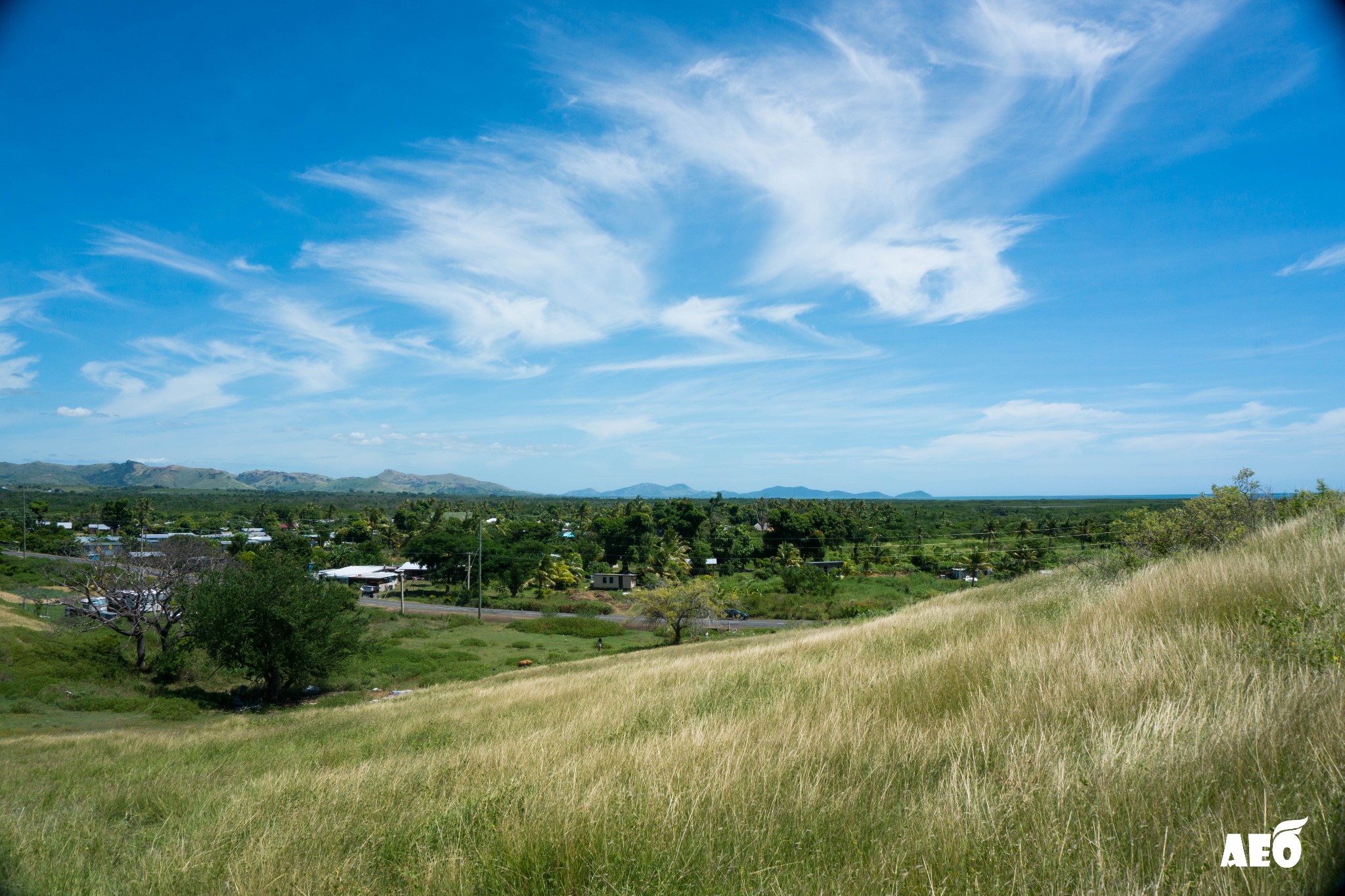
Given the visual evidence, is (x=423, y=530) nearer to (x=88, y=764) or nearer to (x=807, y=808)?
(x=88, y=764)

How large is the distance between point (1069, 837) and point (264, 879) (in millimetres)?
3704

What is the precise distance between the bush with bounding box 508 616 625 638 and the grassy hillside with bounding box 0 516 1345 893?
148 feet

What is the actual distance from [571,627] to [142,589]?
91.3 ft

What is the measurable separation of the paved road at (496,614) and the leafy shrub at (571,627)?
272cm

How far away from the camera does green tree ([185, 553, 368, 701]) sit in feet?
99.1

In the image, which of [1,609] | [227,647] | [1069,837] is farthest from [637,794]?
[1,609]

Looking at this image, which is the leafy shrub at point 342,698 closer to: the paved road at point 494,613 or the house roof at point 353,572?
the paved road at point 494,613

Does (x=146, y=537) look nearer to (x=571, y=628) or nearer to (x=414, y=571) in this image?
(x=414, y=571)

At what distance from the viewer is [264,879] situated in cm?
310

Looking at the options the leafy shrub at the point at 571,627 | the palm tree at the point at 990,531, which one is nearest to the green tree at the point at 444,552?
the leafy shrub at the point at 571,627

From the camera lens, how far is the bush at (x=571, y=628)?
51.4 meters

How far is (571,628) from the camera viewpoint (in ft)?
171

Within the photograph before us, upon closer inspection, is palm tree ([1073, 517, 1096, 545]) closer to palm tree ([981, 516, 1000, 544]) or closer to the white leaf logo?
palm tree ([981, 516, 1000, 544])

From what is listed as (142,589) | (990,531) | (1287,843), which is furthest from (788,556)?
(1287,843)
